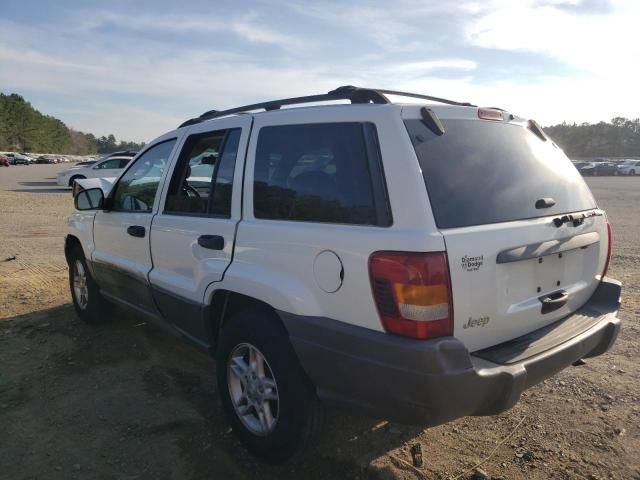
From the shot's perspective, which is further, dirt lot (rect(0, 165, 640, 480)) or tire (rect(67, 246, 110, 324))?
tire (rect(67, 246, 110, 324))

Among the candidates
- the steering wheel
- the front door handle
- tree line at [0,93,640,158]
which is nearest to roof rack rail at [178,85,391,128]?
the steering wheel

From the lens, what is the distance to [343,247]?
229 centimetres

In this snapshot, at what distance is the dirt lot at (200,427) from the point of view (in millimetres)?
2787

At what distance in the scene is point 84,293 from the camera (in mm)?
5094

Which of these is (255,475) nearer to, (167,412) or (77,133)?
(167,412)

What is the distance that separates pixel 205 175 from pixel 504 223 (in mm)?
2003

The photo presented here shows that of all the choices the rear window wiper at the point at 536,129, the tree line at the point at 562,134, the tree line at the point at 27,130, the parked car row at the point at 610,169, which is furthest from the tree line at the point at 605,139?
the rear window wiper at the point at 536,129

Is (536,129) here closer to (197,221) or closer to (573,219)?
(573,219)

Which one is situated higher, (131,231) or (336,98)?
(336,98)

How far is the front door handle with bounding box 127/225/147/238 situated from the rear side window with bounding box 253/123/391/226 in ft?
4.56

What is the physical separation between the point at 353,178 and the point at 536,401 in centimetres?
224

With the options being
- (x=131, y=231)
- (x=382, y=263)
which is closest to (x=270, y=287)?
(x=382, y=263)

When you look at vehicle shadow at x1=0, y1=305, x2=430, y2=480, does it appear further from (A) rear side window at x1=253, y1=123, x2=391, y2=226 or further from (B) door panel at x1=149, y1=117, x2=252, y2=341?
(A) rear side window at x1=253, y1=123, x2=391, y2=226

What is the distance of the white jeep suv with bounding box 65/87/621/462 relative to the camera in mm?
2146
